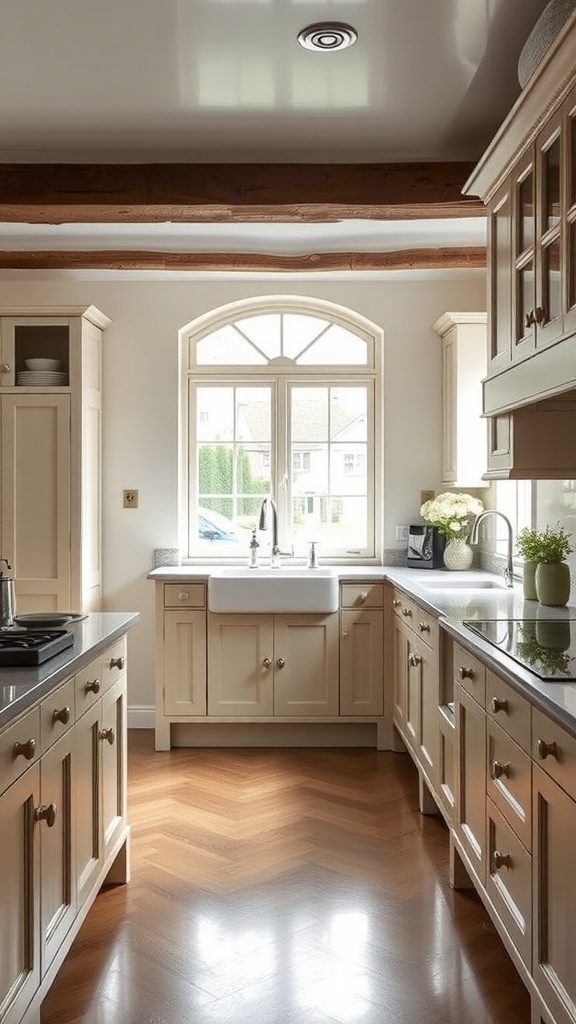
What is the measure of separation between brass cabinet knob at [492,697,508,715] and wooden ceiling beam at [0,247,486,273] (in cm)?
285

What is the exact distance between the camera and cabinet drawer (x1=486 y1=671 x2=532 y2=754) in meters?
1.93

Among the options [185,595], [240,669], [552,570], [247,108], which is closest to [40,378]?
[185,595]

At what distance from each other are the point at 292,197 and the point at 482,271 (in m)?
1.70

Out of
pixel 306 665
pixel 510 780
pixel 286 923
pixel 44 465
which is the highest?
pixel 44 465

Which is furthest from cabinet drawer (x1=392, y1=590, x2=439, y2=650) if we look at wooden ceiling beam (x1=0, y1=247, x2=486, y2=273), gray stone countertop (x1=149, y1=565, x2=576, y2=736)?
wooden ceiling beam (x1=0, y1=247, x2=486, y2=273)

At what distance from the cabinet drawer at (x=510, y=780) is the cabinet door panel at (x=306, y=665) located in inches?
80.5

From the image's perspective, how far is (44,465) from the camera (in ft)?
14.3

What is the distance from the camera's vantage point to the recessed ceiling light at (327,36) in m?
2.43

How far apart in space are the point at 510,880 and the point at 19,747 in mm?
1232

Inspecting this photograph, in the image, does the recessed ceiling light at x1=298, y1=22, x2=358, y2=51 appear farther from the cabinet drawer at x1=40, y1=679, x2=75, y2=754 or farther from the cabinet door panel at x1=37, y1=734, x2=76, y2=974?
the cabinet door panel at x1=37, y1=734, x2=76, y2=974

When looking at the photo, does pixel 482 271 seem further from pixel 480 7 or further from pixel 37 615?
pixel 37 615

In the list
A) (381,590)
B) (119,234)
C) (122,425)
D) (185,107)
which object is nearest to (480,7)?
(185,107)

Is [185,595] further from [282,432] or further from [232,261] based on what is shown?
[232,261]

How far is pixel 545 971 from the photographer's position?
1.79 meters
